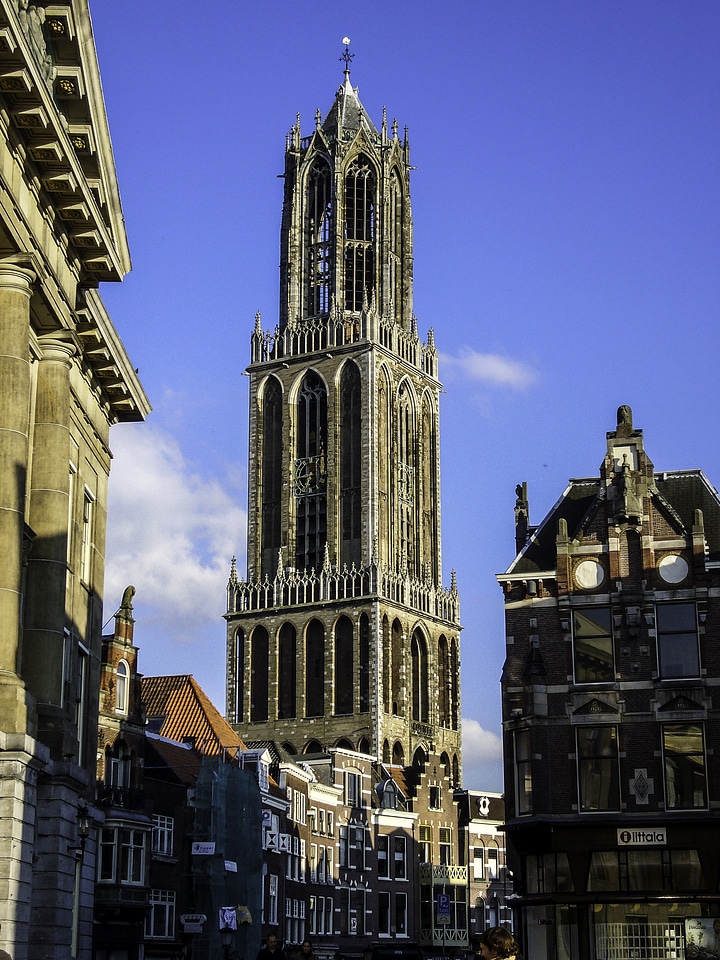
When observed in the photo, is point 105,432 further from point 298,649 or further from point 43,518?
point 298,649

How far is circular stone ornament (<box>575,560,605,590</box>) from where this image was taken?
154 ft

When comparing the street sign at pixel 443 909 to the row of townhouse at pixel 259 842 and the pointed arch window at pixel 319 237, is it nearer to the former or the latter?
the row of townhouse at pixel 259 842

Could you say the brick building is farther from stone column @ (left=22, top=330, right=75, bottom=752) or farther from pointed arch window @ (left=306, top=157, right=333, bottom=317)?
pointed arch window @ (left=306, top=157, right=333, bottom=317)

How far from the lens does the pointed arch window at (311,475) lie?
119 metres

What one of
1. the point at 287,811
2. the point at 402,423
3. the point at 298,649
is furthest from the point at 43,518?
the point at 402,423

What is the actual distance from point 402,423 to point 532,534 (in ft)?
236

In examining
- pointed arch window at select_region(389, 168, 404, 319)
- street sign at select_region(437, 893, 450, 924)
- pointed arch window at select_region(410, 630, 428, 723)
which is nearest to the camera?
street sign at select_region(437, 893, 450, 924)

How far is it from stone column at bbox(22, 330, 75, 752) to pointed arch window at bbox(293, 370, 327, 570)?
86.9 metres

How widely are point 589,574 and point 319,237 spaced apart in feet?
277

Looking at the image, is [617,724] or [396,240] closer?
[617,724]

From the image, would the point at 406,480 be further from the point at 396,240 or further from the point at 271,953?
the point at 271,953

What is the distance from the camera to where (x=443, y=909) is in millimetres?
100938

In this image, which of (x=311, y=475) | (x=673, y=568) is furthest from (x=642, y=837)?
(x=311, y=475)

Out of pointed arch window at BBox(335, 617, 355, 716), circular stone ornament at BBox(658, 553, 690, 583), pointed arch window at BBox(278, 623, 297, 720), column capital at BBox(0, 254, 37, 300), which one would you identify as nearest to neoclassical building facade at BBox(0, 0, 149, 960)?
column capital at BBox(0, 254, 37, 300)
